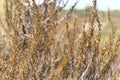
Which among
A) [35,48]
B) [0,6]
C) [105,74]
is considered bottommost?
[0,6]

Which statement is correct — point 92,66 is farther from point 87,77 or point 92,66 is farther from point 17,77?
point 17,77

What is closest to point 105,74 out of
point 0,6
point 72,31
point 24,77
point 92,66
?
point 92,66

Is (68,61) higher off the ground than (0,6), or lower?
higher

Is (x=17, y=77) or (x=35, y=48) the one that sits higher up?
(x=35, y=48)

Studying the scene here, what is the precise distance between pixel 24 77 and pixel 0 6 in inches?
1175

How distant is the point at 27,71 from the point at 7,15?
2544 millimetres

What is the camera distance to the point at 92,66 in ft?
16.1

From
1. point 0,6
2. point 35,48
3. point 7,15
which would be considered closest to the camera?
point 35,48

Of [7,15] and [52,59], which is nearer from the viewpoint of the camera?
[52,59]

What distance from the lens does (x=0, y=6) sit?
3419 cm

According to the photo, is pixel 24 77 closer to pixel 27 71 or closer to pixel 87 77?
pixel 27 71

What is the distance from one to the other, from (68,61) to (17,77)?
631 millimetres

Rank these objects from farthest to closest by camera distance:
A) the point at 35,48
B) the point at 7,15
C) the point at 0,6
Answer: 1. the point at 0,6
2. the point at 7,15
3. the point at 35,48

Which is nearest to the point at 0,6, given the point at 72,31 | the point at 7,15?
the point at 7,15
